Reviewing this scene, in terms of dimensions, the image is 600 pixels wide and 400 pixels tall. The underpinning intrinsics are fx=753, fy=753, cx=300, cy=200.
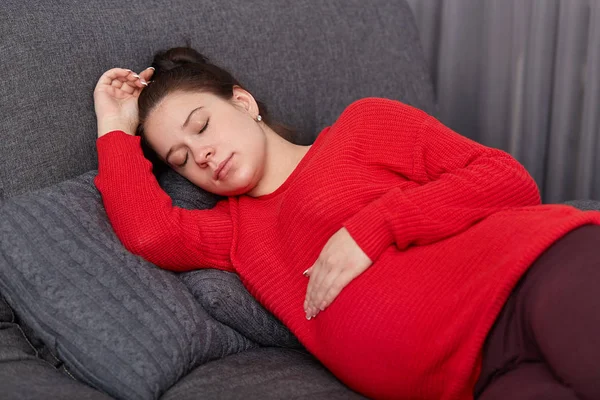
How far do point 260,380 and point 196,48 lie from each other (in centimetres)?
87

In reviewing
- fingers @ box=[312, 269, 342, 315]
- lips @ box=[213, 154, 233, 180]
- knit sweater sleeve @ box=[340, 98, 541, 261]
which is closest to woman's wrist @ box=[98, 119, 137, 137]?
lips @ box=[213, 154, 233, 180]

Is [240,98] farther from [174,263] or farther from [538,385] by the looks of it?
[538,385]

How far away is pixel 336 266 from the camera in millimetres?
1383

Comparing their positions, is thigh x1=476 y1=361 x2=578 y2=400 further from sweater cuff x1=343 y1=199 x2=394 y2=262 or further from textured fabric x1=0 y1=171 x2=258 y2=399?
textured fabric x1=0 y1=171 x2=258 y2=399

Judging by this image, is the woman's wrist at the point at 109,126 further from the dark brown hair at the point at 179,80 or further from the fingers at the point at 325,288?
the fingers at the point at 325,288

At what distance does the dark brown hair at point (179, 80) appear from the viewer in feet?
5.48

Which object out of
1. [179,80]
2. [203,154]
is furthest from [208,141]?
[179,80]

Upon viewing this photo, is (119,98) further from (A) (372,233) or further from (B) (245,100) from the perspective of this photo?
(A) (372,233)

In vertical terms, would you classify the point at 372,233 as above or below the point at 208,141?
below

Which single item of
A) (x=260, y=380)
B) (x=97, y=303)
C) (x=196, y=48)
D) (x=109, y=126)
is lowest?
(x=260, y=380)

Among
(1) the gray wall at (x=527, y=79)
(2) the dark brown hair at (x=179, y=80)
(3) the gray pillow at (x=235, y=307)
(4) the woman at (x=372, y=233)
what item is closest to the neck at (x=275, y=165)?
(4) the woman at (x=372, y=233)

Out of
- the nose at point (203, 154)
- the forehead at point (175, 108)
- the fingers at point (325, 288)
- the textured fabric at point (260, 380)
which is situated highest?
the forehead at point (175, 108)

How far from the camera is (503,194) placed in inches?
57.7

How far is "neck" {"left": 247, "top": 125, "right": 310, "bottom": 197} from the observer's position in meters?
1.70
